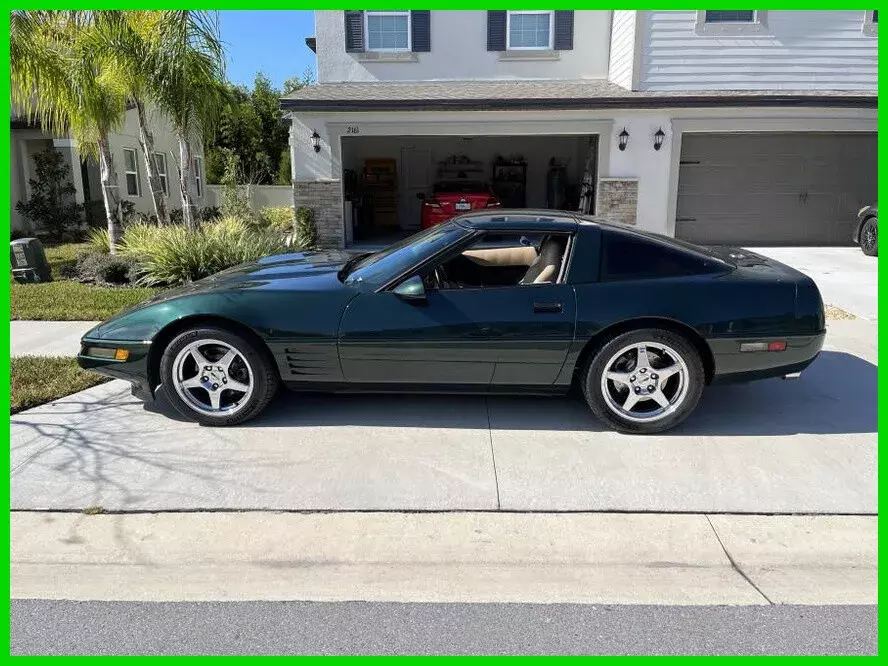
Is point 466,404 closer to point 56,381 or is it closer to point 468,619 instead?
point 468,619

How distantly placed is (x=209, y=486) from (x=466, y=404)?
1.92 m

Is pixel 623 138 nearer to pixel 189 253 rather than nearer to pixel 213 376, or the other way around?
pixel 189 253

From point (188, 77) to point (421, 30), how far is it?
611 centimetres

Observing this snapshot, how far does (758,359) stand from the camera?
414 centimetres

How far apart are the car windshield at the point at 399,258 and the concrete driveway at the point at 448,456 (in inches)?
38.9

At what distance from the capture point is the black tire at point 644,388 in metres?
4.09

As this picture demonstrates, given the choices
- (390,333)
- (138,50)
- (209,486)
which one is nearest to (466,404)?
(390,333)

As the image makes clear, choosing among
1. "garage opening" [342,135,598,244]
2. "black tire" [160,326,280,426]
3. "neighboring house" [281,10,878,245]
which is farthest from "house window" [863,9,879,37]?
"black tire" [160,326,280,426]

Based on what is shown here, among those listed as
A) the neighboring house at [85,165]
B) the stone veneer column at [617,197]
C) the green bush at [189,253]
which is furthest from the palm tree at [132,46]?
the stone veneer column at [617,197]

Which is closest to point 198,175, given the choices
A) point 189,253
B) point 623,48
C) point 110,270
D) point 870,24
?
point 110,270

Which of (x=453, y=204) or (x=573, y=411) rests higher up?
(x=453, y=204)

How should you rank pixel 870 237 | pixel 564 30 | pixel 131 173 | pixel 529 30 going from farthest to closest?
pixel 131 173
pixel 529 30
pixel 564 30
pixel 870 237

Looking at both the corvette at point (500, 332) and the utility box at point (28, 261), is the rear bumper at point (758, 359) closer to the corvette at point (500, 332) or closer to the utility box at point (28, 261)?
the corvette at point (500, 332)

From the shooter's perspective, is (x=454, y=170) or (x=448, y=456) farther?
(x=454, y=170)
